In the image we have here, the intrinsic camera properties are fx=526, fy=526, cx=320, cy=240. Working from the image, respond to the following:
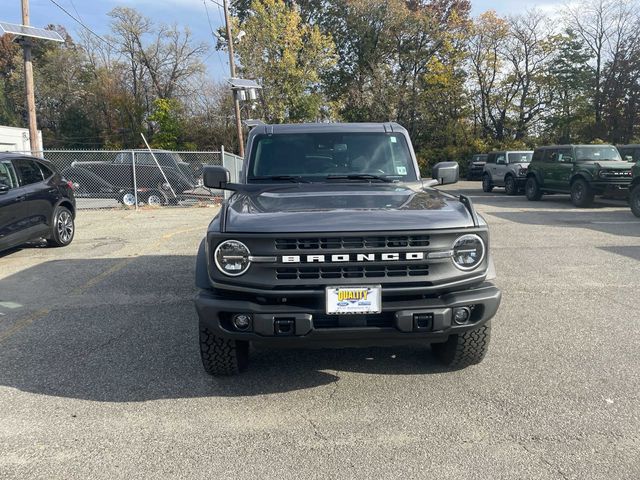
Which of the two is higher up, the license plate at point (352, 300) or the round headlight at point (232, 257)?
the round headlight at point (232, 257)

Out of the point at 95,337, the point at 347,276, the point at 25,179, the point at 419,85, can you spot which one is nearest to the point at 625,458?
the point at 347,276

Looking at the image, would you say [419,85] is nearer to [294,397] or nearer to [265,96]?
[265,96]

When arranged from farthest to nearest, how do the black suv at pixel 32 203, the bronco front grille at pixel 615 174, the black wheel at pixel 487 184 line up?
the black wheel at pixel 487 184 < the bronco front grille at pixel 615 174 < the black suv at pixel 32 203

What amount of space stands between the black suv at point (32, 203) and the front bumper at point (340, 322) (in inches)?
239

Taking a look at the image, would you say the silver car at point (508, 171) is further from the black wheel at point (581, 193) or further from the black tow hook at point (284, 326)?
the black tow hook at point (284, 326)

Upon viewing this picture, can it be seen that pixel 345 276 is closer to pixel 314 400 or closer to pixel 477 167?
pixel 314 400

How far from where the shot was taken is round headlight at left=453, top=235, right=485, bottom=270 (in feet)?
11.1

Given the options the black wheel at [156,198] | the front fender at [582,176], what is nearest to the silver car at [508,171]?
the front fender at [582,176]

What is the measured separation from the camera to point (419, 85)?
41156mm

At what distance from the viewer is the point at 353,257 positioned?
3.25 meters

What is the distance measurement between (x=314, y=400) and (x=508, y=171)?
19.9m

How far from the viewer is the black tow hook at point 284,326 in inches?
126

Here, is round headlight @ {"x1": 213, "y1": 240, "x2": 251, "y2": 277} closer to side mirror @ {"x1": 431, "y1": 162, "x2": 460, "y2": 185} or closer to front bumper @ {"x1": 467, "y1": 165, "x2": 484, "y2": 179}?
side mirror @ {"x1": 431, "y1": 162, "x2": 460, "y2": 185}

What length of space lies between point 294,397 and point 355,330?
0.76m
